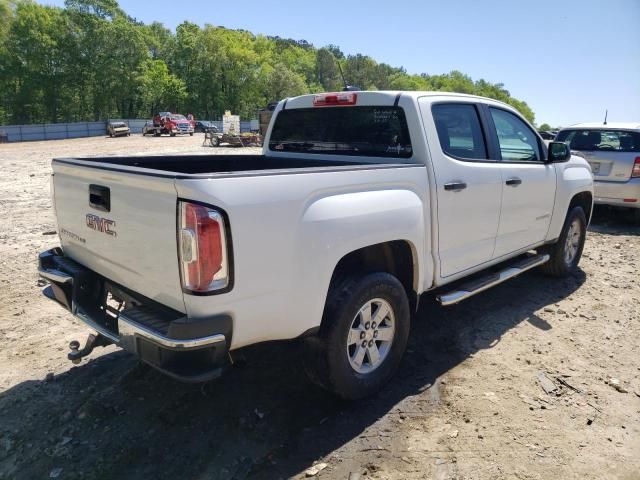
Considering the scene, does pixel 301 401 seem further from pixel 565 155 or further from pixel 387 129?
pixel 565 155

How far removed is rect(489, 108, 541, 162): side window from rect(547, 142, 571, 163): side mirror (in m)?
0.12

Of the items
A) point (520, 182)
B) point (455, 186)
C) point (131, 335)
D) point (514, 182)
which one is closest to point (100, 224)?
point (131, 335)

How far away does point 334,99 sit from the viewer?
4.14 m

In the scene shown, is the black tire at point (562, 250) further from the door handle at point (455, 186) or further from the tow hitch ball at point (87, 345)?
the tow hitch ball at point (87, 345)

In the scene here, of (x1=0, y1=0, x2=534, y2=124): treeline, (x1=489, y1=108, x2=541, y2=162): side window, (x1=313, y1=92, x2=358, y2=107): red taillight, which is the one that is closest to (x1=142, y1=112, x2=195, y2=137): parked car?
(x1=0, y1=0, x2=534, y2=124): treeline

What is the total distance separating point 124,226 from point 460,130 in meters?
2.71

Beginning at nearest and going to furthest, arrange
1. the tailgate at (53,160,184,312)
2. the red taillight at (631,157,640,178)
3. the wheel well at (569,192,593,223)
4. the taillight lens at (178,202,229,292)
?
the taillight lens at (178,202,229,292) → the tailgate at (53,160,184,312) → the wheel well at (569,192,593,223) → the red taillight at (631,157,640,178)

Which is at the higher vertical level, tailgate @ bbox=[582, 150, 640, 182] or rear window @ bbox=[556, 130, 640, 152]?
rear window @ bbox=[556, 130, 640, 152]

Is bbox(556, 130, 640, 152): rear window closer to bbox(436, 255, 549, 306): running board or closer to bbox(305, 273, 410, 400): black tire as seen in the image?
bbox(436, 255, 549, 306): running board

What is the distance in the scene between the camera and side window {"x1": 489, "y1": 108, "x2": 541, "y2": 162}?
451 centimetres

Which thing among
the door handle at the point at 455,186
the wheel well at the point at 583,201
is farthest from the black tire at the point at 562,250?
the door handle at the point at 455,186

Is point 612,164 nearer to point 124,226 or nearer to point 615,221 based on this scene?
point 615,221

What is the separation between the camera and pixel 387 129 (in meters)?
3.81

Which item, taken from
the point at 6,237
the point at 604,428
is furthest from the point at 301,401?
the point at 6,237
